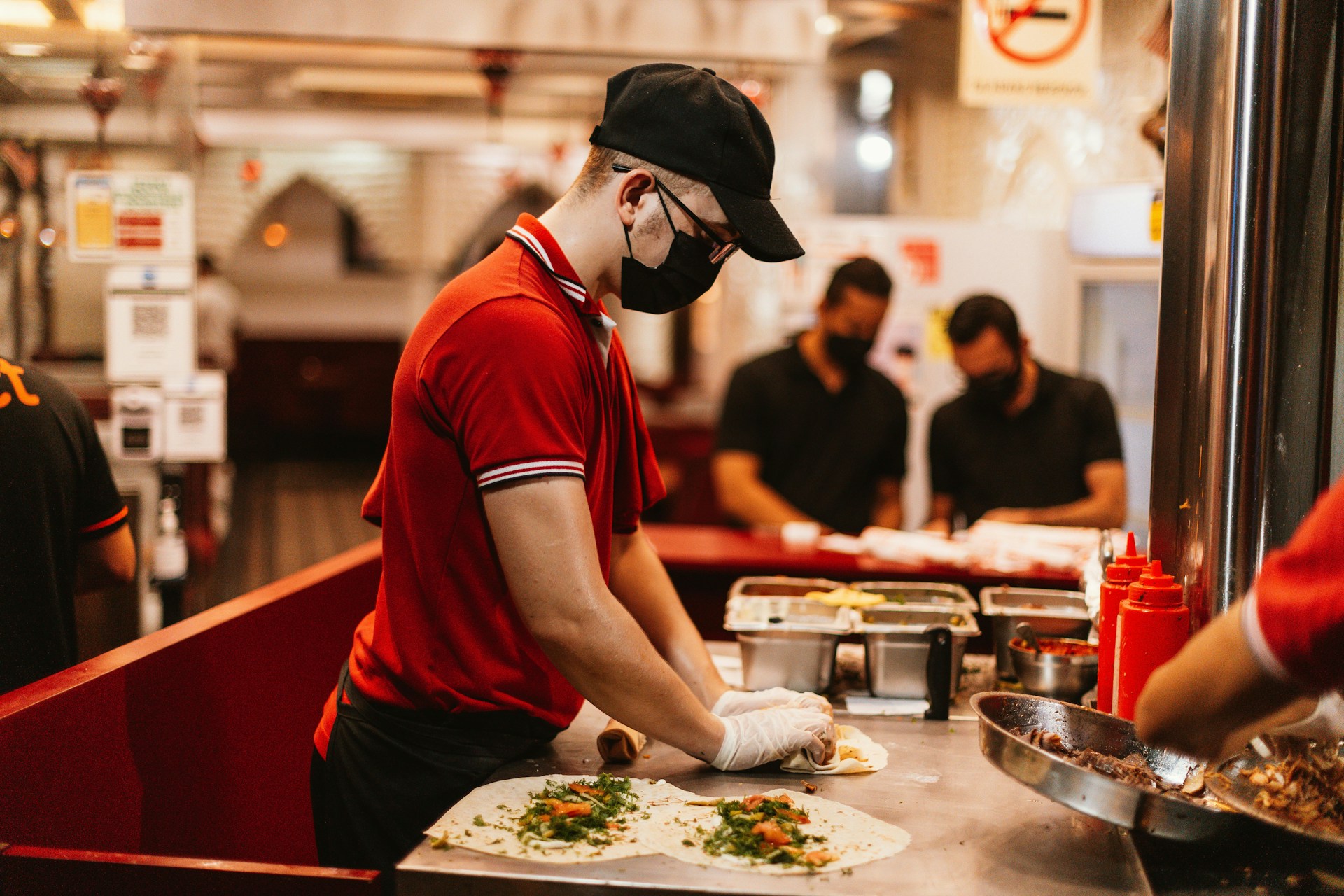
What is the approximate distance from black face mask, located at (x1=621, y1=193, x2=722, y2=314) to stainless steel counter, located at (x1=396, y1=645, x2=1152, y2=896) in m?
0.75

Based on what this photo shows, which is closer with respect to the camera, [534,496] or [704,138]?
[534,496]

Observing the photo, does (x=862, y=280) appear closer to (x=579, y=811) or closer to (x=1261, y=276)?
(x=1261, y=276)

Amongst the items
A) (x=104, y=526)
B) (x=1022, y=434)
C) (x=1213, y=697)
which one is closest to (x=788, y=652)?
(x=1213, y=697)

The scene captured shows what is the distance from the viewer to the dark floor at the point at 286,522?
7027mm

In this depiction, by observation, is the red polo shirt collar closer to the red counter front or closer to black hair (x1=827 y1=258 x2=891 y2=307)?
the red counter front

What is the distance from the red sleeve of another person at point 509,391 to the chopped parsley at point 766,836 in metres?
0.52

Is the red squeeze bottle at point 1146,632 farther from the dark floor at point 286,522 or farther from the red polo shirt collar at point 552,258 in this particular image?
the dark floor at point 286,522

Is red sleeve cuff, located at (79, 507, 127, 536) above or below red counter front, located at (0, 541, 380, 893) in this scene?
above

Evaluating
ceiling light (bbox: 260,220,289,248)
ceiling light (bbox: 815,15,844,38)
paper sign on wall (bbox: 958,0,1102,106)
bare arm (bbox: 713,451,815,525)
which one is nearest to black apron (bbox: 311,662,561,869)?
bare arm (bbox: 713,451,815,525)

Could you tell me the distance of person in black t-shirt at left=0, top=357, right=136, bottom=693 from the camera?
→ 84.4 inches

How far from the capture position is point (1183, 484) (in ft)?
6.27

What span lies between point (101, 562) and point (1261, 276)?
2275mm

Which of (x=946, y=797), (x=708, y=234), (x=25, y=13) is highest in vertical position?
(x=25, y=13)

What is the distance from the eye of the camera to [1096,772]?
149cm
